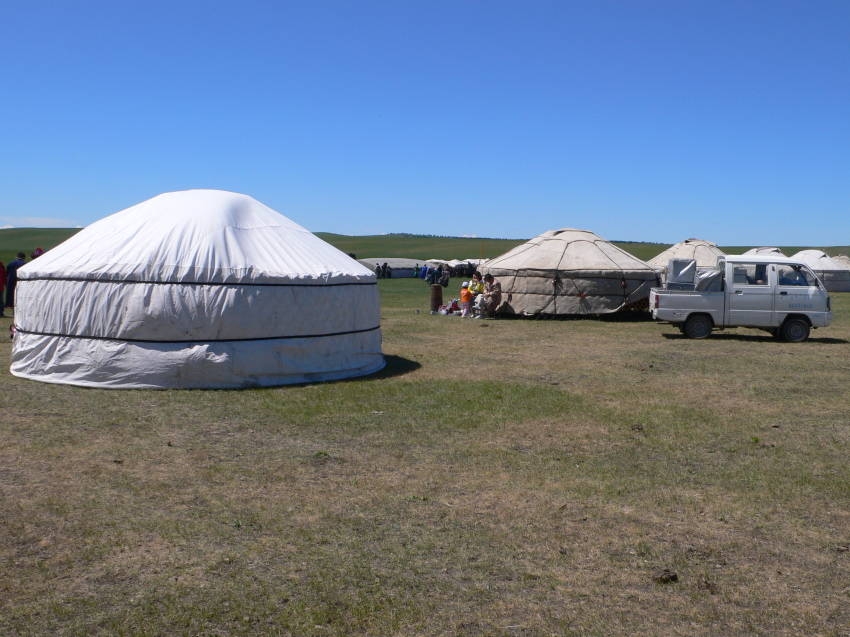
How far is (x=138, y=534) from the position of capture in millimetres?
4391

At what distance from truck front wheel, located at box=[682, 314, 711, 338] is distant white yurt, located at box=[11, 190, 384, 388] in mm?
7727

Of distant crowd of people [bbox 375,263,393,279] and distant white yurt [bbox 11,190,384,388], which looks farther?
distant crowd of people [bbox 375,263,393,279]

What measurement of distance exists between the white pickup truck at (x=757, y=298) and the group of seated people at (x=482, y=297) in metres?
5.49

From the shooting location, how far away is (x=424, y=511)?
190 inches

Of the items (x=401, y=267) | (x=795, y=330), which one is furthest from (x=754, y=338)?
(x=401, y=267)

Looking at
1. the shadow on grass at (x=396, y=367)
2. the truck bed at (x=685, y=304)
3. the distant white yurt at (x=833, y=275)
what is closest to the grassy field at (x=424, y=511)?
the shadow on grass at (x=396, y=367)

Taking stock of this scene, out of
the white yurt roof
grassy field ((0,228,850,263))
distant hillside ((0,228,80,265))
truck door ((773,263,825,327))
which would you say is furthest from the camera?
grassy field ((0,228,850,263))

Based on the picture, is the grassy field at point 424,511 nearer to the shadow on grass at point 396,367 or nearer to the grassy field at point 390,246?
the shadow on grass at point 396,367

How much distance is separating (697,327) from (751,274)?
1.47 m

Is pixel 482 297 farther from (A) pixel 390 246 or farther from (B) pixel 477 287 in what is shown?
(A) pixel 390 246

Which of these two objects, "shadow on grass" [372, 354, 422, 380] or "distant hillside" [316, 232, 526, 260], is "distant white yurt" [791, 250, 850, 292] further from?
"distant hillside" [316, 232, 526, 260]

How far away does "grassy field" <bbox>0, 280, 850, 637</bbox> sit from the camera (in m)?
3.53

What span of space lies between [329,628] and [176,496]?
7.10ft

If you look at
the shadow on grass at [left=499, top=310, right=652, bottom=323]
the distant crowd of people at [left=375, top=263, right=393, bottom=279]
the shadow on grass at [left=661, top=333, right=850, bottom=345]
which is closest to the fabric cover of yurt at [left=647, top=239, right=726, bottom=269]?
the shadow on grass at [left=499, top=310, right=652, bottom=323]
